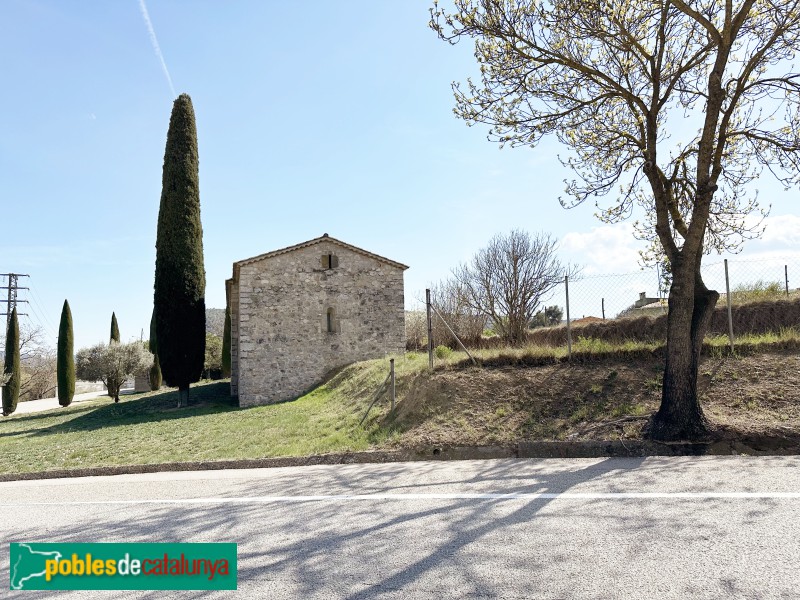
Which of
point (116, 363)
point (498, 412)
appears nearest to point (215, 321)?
point (116, 363)

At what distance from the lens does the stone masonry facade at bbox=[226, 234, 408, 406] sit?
20.1 m

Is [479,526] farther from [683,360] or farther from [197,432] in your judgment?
[197,432]

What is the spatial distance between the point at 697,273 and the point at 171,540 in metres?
8.31

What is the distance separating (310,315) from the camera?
2088 centimetres

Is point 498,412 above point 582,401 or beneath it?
beneath

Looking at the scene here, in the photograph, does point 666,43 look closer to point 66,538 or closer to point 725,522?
point 725,522

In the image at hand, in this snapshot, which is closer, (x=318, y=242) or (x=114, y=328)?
(x=318, y=242)

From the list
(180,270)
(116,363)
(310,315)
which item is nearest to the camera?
(310,315)

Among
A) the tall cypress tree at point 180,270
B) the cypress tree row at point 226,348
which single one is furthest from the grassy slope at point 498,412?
the cypress tree row at point 226,348

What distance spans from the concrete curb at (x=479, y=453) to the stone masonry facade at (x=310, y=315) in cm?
1053

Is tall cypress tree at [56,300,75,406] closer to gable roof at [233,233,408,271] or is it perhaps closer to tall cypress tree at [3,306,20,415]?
tall cypress tree at [3,306,20,415]

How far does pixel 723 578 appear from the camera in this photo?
11.1 ft

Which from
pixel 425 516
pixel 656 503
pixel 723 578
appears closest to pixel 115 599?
pixel 425 516

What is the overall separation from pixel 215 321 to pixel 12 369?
37210mm
